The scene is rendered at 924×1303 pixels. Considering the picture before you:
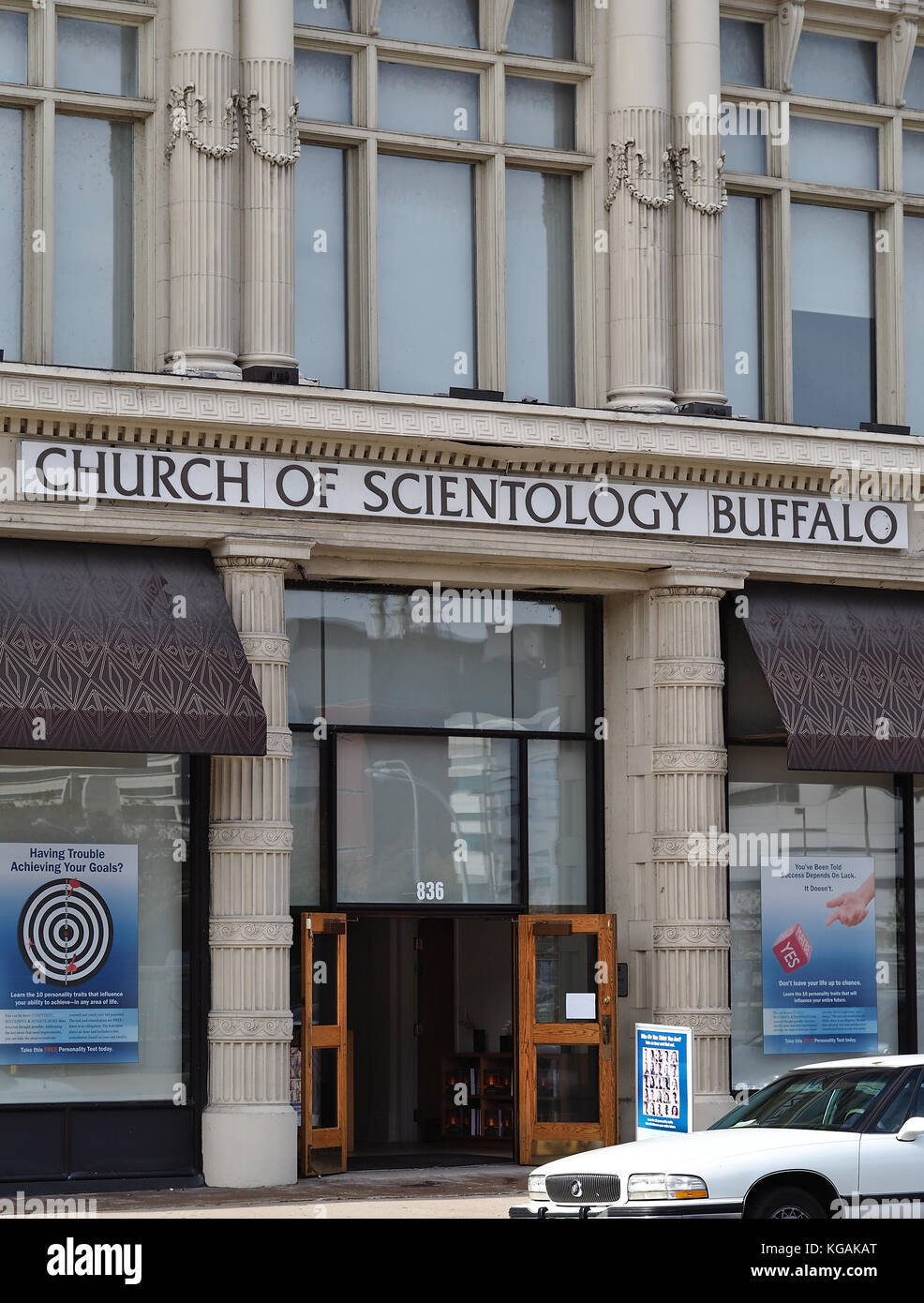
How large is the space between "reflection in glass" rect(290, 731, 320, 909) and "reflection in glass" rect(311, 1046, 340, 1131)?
1.43 metres

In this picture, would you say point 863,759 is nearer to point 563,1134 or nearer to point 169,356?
point 563,1134

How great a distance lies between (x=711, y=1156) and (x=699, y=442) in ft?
30.3

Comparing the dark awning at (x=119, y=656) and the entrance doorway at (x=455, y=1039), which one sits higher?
the dark awning at (x=119, y=656)

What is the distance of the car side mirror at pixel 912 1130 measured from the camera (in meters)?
13.2

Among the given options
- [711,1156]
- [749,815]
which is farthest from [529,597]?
[711,1156]

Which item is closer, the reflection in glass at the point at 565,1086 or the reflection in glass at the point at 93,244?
the reflection in glass at the point at 93,244

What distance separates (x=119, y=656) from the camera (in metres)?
18.4

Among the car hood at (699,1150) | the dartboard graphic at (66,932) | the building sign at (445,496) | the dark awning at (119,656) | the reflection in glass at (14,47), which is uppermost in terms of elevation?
the reflection in glass at (14,47)

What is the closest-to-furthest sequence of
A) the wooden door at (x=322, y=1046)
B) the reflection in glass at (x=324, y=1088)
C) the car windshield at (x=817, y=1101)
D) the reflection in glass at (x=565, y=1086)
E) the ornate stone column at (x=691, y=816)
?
the car windshield at (x=817, y=1101) → the wooden door at (x=322, y=1046) → the reflection in glass at (x=324, y=1088) → the ornate stone column at (x=691, y=816) → the reflection in glass at (x=565, y=1086)

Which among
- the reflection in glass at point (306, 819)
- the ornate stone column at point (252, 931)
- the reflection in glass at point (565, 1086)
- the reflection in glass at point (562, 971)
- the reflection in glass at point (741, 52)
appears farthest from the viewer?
the reflection in glass at point (741, 52)

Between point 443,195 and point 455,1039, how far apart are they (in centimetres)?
950

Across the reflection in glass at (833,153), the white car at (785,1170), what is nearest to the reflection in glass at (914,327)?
the reflection in glass at (833,153)

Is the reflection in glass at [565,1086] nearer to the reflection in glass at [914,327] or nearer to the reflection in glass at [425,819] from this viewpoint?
the reflection in glass at [425,819]

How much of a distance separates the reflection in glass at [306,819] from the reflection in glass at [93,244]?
396cm
